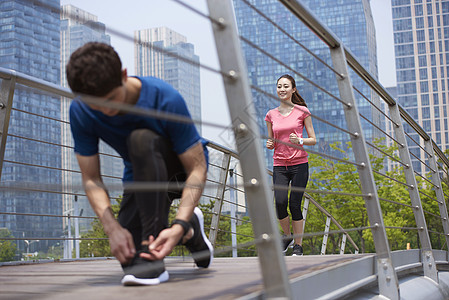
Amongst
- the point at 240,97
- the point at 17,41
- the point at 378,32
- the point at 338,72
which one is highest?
the point at 378,32

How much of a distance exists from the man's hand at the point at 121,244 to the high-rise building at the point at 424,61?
376 feet

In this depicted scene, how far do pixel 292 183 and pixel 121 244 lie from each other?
2.36 meters

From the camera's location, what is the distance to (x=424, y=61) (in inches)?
4668

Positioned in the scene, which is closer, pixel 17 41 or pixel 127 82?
pixel 127 82

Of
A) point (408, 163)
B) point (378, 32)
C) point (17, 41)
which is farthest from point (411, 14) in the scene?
point (408, 163)

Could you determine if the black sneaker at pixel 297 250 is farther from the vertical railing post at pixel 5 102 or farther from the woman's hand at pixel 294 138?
the vertical railing post at pixel 5 102

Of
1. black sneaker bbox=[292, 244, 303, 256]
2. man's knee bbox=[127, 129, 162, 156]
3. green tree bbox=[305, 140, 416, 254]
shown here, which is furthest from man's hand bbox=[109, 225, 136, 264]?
green tree bbox=[305, 140, 416, 254]

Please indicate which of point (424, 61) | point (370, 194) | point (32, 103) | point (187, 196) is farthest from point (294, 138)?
point (424, 61)

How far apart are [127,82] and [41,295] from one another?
0.67 m

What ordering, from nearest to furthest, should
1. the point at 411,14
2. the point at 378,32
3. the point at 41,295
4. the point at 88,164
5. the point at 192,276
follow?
the point at 41,295, the point at 88,164, the point at 192,276, the point at 411,14, the point at 378,32

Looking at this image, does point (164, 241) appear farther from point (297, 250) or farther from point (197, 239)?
point (297, 250)

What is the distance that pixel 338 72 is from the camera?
268 centimetres

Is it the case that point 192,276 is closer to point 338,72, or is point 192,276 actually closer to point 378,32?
point 338,72

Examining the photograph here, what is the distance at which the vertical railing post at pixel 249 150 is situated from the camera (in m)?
1.40
